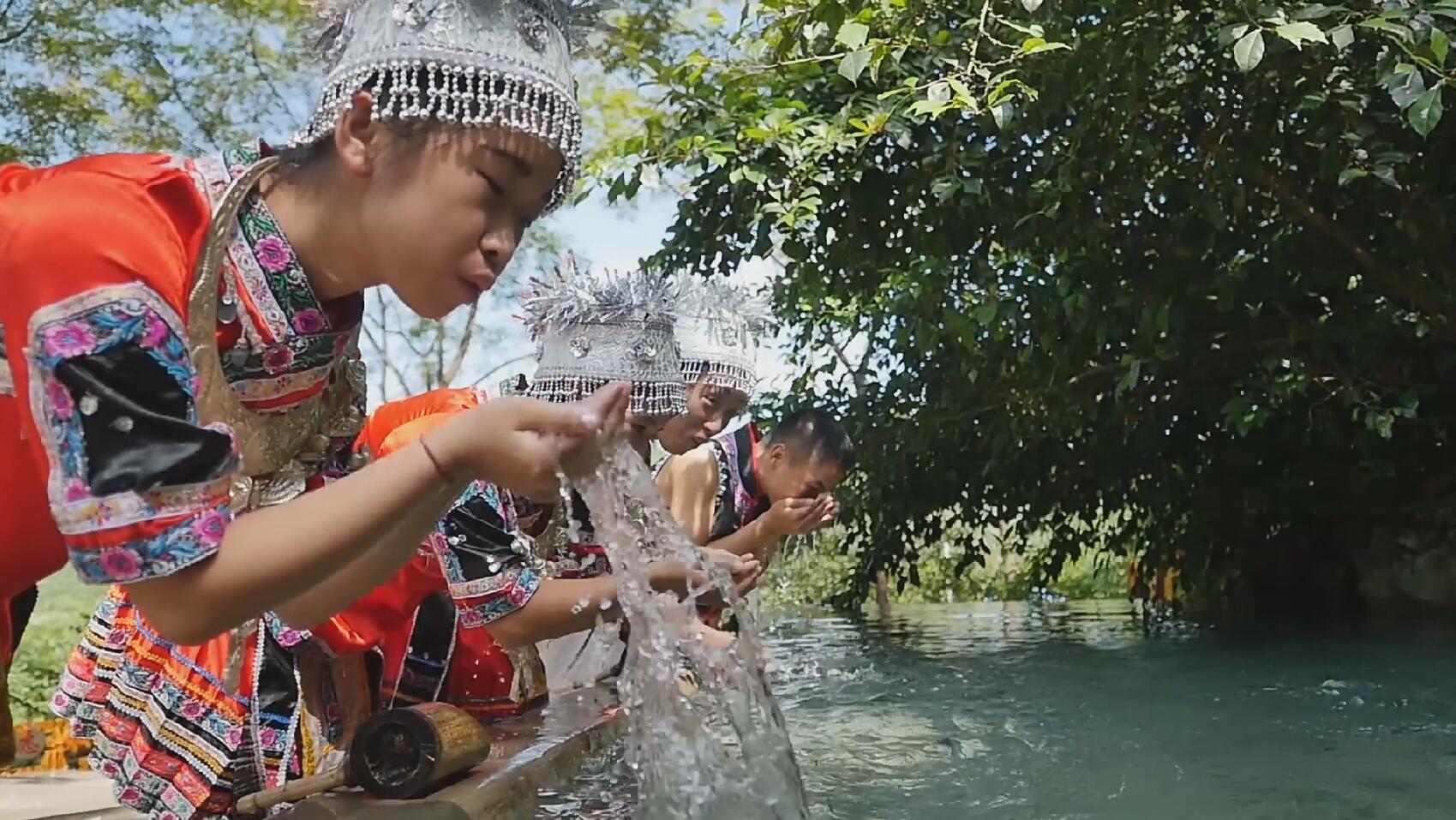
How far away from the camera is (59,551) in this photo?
1.50 m

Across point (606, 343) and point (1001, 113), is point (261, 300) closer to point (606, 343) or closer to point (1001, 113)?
point (606, 343)

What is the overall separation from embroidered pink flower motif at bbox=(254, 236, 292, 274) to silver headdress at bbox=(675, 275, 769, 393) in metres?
3.07

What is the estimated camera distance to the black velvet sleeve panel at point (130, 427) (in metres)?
1.18

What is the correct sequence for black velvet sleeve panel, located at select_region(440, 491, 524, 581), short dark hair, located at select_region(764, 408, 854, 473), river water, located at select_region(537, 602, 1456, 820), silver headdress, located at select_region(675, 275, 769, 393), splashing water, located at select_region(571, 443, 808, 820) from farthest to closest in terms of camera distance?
1. silver headdress, located at select_region(675, 275, 769, 393)
2. short dark hair, located at select_region(764, 408, 854, 473)
3. river water, located at select_region(537, 602, 1456, 820)
4. black velvet sleeve panel, located at select_region(440, 491, 524, 581)
5. splashing water, located at select_region(571, 443, 808, 820)

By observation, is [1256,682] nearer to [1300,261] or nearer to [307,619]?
[1300,261]

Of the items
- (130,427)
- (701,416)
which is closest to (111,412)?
(130,427)

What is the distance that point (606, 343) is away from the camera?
376cm

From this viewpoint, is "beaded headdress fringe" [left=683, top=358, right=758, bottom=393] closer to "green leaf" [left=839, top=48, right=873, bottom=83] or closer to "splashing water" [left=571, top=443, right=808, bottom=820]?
"green leaf" [left=839, top=48, right=873, bottom=83]

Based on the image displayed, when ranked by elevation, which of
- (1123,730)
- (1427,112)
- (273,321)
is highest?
(1427,112)

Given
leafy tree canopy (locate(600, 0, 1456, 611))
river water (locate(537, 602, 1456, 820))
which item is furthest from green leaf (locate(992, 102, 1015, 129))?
river water (locate(537, 602, 1456, 820))

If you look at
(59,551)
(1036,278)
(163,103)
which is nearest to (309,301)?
(59,551)

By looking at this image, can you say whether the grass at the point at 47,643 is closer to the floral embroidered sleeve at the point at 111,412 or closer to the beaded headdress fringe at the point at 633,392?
the beaded headdress fringe at the point at 633,392

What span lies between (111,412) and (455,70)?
24.3 inches

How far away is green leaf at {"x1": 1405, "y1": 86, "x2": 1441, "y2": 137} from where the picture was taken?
429 cm
